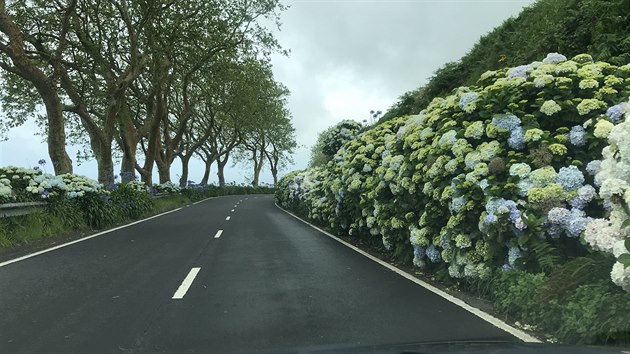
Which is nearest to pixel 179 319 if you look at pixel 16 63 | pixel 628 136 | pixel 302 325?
pixel 302 325

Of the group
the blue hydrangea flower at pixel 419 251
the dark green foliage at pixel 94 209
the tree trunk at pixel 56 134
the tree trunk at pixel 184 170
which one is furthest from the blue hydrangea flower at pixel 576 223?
the tree trunk at pixel 184 170

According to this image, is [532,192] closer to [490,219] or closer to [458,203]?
[490,219]

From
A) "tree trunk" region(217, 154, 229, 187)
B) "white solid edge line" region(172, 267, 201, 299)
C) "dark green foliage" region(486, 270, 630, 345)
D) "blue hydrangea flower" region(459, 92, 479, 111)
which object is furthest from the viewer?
"tree trunk" region(217, 154, 229, 187)

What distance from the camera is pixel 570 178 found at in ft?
22.1

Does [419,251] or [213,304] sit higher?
[419,251]

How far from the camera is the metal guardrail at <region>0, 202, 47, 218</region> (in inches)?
531

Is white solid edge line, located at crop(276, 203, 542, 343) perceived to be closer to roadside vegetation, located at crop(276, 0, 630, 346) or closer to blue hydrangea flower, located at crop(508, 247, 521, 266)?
roadside vegetation, located at crop(276, 0, 630, 346)

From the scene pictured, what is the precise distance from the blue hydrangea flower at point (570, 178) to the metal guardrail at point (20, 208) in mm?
12437

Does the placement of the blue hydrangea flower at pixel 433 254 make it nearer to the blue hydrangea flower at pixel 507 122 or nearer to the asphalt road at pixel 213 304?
the asphalt road at pixel 213 304

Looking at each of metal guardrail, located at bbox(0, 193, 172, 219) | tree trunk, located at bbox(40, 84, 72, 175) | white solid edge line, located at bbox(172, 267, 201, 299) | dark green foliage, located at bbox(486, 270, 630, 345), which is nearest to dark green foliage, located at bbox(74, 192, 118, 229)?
metal guardrail, located at bbox(0, 193, 172, 219)

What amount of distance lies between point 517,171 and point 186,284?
16.4 ft

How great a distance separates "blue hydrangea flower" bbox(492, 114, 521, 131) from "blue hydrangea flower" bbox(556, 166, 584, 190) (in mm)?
1217

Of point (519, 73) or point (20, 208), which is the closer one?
point (519, 73)

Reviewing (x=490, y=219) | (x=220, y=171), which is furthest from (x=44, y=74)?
(x=220, y=171)
